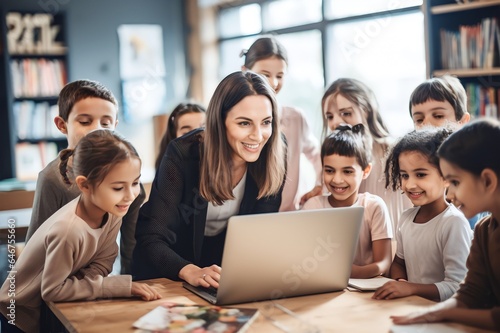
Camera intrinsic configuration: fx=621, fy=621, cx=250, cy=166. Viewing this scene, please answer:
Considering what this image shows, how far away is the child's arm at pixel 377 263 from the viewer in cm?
207

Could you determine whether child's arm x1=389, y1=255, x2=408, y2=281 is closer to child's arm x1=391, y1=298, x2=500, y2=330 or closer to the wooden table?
the wooden table

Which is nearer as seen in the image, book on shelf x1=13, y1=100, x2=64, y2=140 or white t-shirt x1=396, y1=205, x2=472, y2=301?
white t-shirt x1=396, y1=205, x2=472, y2=301

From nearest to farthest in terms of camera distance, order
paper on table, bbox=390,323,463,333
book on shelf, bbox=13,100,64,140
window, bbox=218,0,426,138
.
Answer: paper on table, bbox=390,323,463,333 → window, bbox=218,0,426,138 → book on shelf, bbox=13,100,64,140

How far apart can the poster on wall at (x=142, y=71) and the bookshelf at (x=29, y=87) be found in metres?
0.70

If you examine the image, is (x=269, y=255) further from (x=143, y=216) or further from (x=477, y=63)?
(x=477, y=63)

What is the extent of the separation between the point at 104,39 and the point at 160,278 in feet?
16.6

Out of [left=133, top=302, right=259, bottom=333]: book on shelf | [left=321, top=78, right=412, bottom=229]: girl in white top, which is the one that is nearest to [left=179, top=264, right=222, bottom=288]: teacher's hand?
[left=133, top=302, right=259, bottom=333]: book on shelf

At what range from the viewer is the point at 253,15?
21.0ft

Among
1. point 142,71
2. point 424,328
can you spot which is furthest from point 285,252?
point 142,71

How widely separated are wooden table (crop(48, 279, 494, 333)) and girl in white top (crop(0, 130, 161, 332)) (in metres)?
0.05

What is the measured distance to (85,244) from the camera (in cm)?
Result: 184

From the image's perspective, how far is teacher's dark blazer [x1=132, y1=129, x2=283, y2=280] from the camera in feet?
6.91

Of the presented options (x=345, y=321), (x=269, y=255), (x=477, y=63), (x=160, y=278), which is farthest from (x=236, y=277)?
(x=477, y=63)

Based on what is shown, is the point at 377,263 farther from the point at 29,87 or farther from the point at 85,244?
the point at 29,87
